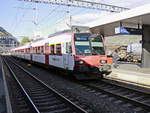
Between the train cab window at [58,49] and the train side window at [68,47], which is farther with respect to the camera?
the train cab window at [58,49]

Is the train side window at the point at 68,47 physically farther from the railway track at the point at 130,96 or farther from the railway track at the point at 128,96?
the railway track at the point at 130,96

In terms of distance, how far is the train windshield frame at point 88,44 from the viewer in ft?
39.2

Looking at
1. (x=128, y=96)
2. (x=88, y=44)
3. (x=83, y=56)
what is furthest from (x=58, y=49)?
(x=128, y=96)

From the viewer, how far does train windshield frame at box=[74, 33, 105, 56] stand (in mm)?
11938

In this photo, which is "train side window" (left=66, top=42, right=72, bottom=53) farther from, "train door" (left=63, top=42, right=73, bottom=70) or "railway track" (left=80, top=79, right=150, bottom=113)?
"railway track" (left=80, top=79, right=150, bottom=113)

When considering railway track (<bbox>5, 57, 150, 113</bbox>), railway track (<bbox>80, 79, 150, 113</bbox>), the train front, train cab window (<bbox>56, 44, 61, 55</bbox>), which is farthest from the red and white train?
railway track (<bbox>80, 79, 150, 113</bbox>)

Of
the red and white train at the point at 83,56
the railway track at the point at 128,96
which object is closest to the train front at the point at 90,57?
the red and white train at the point at 83,56

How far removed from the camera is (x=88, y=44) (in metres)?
12.2

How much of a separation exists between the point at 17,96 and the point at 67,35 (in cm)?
501

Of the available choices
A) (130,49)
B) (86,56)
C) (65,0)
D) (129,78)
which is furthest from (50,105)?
(130,49)

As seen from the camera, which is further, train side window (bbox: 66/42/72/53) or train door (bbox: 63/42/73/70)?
train side window (bbox: 66/42/72/53)

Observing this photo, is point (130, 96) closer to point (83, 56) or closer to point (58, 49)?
point (83, 56)

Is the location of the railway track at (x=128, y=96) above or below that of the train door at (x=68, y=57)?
below

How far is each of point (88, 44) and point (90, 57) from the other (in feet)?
3.00
